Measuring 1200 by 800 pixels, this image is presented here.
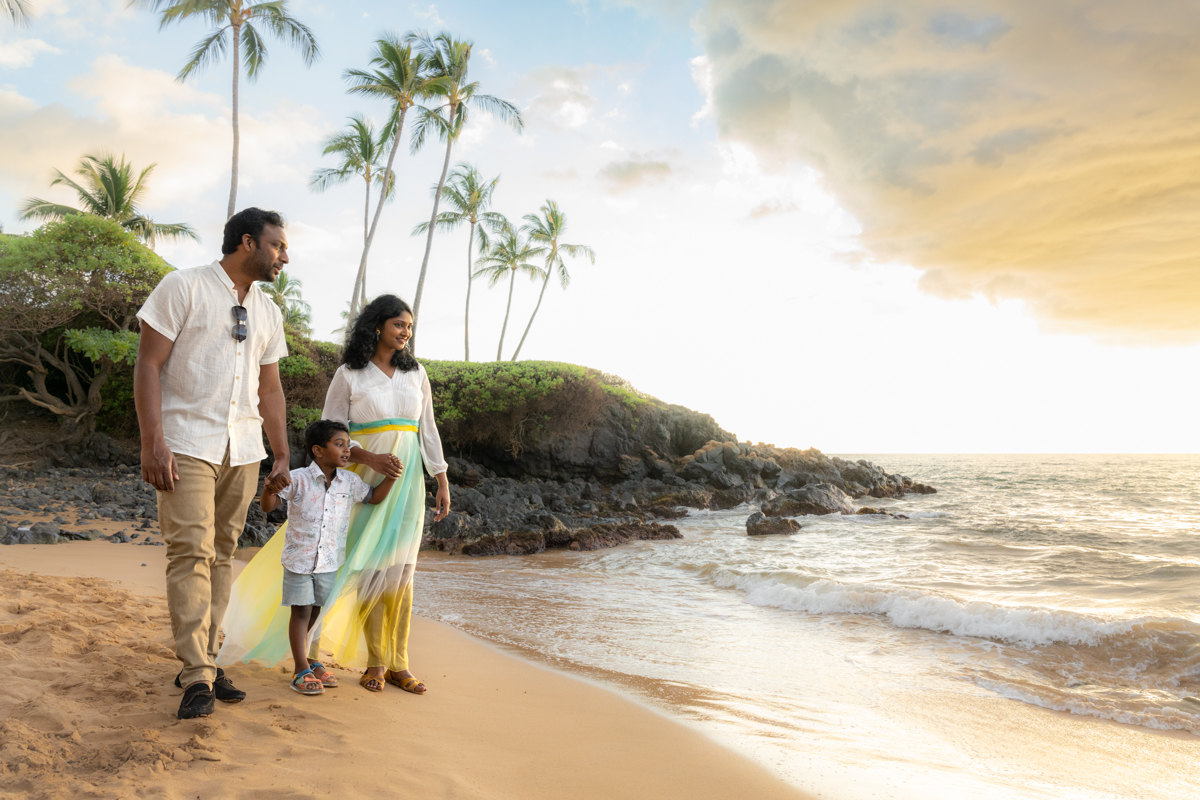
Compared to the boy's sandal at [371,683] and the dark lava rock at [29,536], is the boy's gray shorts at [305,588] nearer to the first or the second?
the boy's sandal at [371,683]

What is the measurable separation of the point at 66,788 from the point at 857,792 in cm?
278

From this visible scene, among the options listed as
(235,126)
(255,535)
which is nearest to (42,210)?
(235,126)

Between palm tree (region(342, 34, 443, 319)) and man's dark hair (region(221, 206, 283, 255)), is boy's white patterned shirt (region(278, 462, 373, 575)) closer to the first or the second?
man's dark hair (region(221, 206, 283, 255))

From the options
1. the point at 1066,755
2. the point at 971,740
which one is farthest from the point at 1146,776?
the point at 971,740

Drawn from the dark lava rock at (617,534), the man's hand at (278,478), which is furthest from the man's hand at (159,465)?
the dark lava rock at (617,534)

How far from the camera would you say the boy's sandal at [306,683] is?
2975mm

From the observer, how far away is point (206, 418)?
2.78 metres

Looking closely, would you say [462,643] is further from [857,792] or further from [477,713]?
[857,792]

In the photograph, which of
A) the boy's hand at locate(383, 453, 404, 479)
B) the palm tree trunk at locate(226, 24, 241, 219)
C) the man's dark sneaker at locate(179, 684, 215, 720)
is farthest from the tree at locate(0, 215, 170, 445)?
the man's dark sneaker at locate(179, 684, 215, 720)

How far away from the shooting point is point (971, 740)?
348cm

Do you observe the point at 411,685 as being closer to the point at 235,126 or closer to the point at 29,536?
the point at 29,536

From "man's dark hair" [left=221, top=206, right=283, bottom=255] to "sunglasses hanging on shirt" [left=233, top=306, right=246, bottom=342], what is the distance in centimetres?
29

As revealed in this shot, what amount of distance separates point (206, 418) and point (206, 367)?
0.73 ft

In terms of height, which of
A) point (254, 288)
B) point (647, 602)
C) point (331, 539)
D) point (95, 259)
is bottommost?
point (647, 602)
